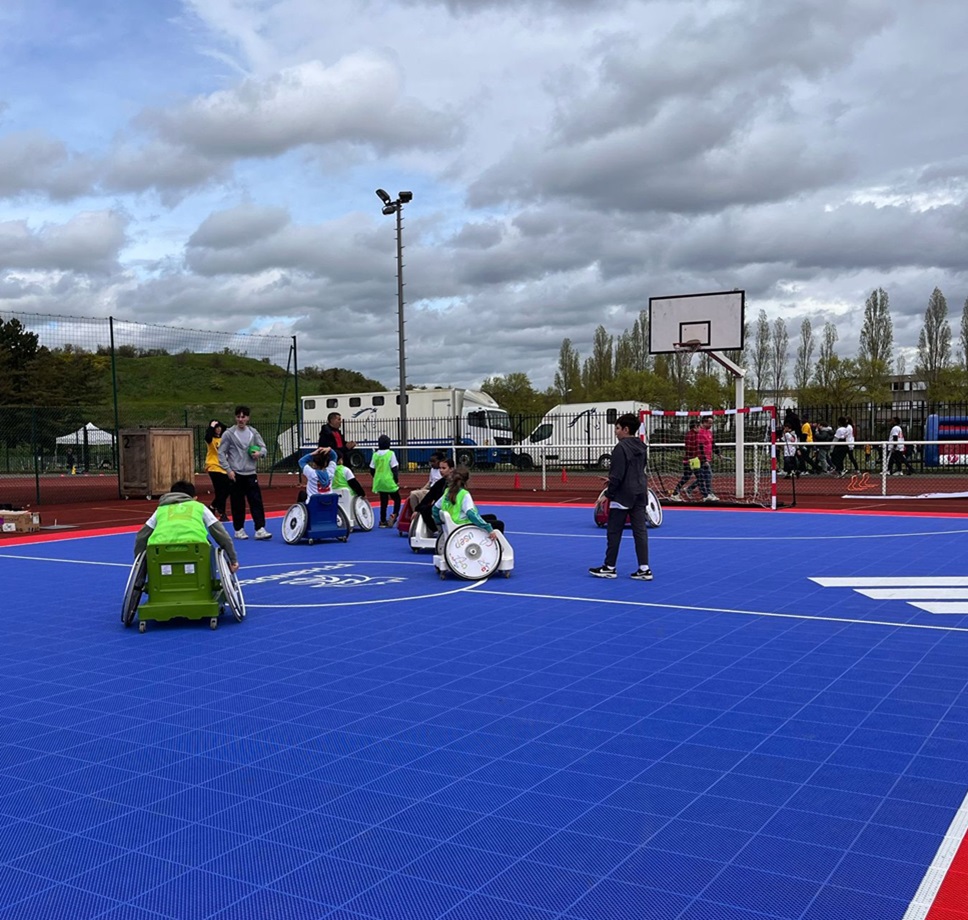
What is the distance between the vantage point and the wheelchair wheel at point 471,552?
423 inches

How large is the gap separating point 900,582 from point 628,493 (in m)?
3.13

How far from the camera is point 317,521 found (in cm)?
1438

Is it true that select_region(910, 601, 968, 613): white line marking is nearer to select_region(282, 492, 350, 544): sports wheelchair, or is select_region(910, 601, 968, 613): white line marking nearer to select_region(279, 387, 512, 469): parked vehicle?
select_region(282, 492, 350, 544): sports wheelchair

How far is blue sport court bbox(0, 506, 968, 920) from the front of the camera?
11.4ft

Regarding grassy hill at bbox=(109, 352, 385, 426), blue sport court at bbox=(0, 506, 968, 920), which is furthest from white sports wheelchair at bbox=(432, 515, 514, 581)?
grassy hill at bbox=(109, 352, 385, 426)

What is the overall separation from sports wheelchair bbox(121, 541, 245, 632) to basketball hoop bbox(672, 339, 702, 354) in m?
16.1

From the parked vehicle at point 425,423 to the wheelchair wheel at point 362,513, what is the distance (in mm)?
21388

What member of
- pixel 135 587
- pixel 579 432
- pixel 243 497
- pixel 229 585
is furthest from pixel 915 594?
pixel 579 432

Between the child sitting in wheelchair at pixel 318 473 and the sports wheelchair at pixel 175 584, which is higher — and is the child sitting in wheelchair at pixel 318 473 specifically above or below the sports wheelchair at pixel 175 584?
above

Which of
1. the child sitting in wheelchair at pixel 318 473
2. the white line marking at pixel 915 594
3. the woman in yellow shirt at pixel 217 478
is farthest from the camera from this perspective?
the woman in yellow shirt at pixel 217 478

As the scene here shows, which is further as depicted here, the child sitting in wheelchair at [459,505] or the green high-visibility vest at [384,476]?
the green high-visibility vest at [384,476]

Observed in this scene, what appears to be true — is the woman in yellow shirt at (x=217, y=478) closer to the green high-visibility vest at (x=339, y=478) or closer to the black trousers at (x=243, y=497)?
the black trousers at (x=243, y=497)

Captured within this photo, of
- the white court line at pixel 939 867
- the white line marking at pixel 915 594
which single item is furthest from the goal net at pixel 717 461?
the white court line at pixel 939 867

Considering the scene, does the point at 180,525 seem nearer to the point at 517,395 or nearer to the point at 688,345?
the point at 688,345
